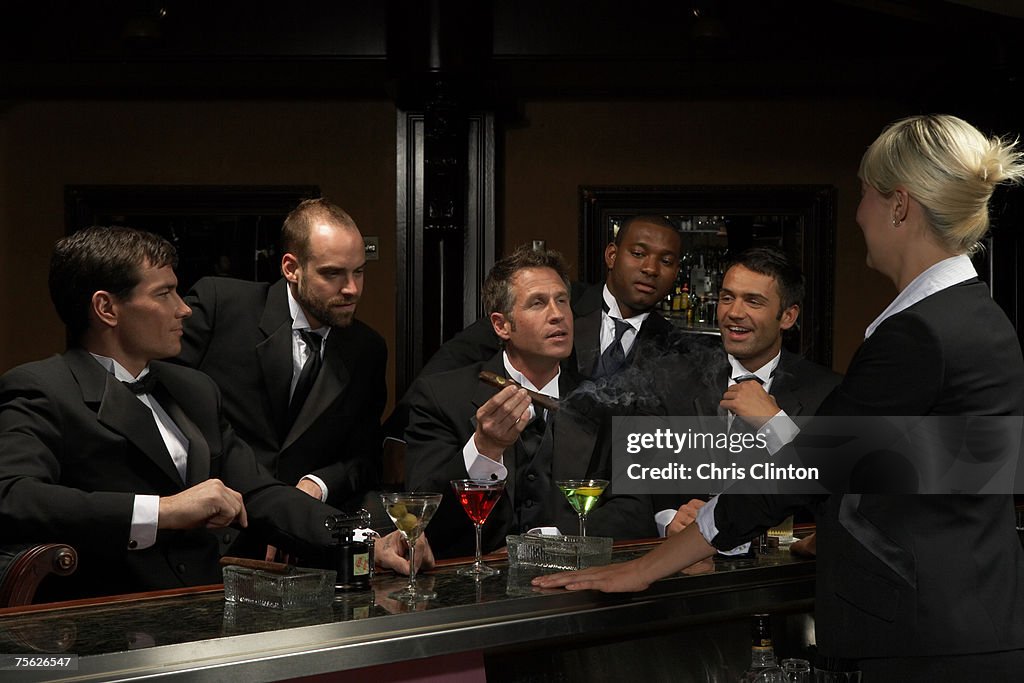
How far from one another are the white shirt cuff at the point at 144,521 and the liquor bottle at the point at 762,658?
1.34m

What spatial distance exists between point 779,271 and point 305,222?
162 centimetres

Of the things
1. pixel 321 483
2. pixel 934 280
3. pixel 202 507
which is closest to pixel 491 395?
pixel 321 483

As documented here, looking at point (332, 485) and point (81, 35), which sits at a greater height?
point (81, 35)

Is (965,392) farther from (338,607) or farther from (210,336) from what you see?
(210,336)

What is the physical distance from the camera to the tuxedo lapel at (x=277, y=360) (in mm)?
3750

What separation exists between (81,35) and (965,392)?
17.5ft

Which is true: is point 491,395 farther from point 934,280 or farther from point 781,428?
point 934,280

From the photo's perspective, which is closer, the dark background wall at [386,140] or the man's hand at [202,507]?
the man's hand at [202,507]

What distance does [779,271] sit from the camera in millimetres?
3861

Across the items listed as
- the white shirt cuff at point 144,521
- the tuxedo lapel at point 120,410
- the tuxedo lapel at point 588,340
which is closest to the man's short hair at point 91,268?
the tuxedo lapel at point 120,410

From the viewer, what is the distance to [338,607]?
6.73 feet

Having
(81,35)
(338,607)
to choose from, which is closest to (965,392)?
(338,607)

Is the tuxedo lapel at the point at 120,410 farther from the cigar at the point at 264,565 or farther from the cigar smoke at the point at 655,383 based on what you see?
the cigar smoke at the point at 655,383

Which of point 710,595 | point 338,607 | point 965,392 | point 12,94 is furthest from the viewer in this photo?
point 12,94
